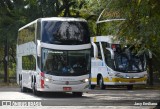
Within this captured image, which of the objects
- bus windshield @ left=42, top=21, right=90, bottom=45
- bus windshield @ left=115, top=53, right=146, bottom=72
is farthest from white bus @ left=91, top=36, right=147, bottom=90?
bus windshield @ left=42, top=21, right=90, bottom=45

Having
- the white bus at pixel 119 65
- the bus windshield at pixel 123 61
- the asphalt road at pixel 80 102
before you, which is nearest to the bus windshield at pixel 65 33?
the asphalt road at pixel 80 102

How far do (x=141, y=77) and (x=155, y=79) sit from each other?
55.9ft

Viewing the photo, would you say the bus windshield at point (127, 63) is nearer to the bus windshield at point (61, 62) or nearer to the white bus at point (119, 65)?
the white bus at point (119, 65)

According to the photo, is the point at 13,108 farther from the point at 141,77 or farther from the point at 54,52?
the point at 141,77

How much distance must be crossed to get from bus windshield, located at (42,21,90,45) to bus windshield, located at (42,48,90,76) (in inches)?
20.2

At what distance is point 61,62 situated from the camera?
2255cm

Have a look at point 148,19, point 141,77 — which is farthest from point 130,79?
point 148,19

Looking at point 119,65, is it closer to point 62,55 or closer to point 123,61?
point 123,61

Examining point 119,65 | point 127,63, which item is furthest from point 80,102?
point 127,63

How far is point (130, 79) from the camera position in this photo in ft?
105

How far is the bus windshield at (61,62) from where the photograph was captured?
22.5 m

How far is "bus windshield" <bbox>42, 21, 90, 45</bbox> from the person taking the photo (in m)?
22.5

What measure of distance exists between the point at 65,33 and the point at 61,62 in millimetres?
1445

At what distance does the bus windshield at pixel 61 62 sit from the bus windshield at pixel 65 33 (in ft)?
1.69
